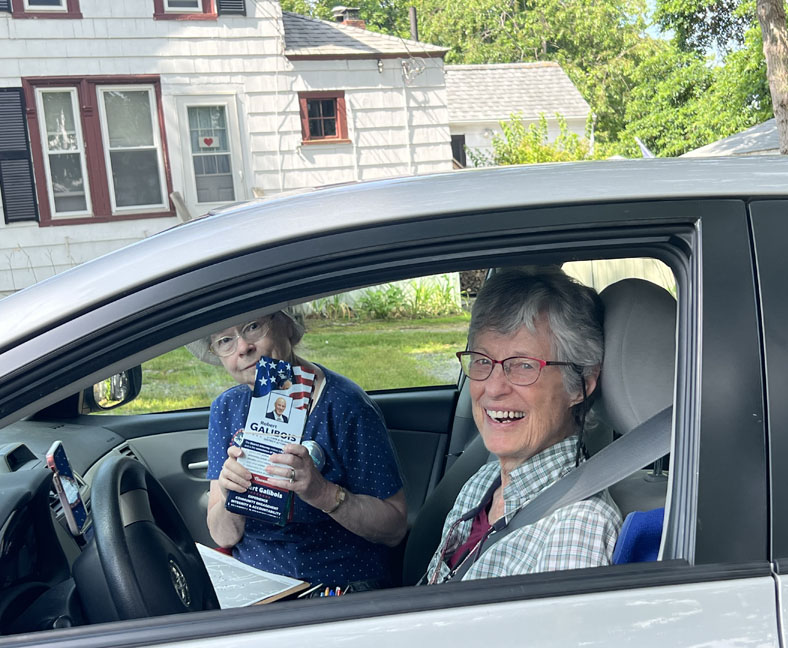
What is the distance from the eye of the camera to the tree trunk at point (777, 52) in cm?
790

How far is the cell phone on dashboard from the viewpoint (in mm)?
2133

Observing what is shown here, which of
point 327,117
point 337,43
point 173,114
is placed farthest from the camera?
point 327,117

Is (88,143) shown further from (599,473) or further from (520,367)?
(599,473)

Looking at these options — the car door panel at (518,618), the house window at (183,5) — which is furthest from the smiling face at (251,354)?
the house window at (183,5)

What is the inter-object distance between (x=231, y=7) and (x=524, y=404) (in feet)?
39.6

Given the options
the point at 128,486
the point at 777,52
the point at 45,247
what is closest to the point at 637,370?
the point at 128,486

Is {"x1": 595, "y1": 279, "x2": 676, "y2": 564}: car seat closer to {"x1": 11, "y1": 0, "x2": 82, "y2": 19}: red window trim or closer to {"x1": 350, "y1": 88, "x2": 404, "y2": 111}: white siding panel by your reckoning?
{"x1": 11, "y1": 0, "x2": 82, "y2": 19}: red window trim

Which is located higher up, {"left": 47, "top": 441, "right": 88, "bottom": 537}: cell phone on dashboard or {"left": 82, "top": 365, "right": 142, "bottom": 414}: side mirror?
{"left": 82, "top": 365, "right": 142, "bottom": 414}: side mirror

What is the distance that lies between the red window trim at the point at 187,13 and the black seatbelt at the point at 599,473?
1216 centimetres

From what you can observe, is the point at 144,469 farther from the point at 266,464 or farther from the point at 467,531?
the point at 467,531

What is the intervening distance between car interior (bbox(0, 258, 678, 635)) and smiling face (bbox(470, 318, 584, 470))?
8 centimetres

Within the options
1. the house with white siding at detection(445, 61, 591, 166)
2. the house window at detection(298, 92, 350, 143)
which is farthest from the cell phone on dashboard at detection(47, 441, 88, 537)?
the house with white siding at detection(445, 61, 591, 166)

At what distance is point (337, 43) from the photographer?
44.1 ft

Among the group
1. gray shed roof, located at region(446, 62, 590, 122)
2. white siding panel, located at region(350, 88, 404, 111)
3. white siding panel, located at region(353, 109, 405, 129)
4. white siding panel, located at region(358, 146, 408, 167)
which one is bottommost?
white siding panel, located at region(358, 146, 408, 167)
